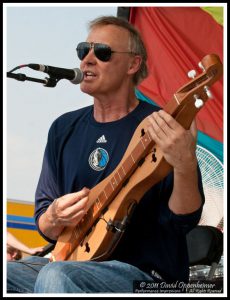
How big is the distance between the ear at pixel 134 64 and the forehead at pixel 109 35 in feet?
0.29

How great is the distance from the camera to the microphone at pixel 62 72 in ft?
7.67

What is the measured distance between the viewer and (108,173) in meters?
2.62

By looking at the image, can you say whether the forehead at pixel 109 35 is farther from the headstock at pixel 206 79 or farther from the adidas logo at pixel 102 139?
the headstock at pixel 206 79

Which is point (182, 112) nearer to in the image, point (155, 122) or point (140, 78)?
point (155, 122)

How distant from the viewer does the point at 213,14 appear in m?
4.48

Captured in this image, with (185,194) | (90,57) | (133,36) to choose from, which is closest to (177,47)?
(133,36)

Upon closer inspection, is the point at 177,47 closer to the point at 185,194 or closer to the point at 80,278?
the point at 185,194

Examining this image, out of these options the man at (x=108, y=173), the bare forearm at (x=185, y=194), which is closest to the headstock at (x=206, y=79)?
the man at (x=108, y=173)

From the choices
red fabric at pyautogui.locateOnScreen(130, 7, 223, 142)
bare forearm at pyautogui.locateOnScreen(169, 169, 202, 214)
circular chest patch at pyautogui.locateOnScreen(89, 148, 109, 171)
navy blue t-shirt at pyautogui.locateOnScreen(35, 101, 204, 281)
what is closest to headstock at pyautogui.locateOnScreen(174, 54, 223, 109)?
bare forearm at pyautogui.locateOnScreen(169, 169, 202, 214)

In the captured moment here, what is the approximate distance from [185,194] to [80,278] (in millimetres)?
494

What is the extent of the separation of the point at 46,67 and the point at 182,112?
55 centimetres

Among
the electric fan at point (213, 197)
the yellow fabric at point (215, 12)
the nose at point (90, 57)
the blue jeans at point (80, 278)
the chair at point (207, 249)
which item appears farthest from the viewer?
the yellow fabric at point (215, 12)

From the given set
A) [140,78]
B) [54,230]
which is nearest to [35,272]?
[54,230]

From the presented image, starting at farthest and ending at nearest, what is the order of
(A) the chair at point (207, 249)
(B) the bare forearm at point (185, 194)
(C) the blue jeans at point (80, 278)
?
1. (A) the chair at point (207, 249)
2. (B) the bare forearm at point (185, 194)
3. (C) the blue jeans at point (80, 278)
